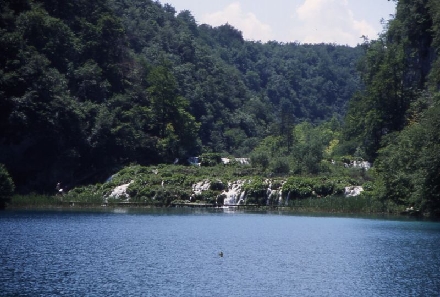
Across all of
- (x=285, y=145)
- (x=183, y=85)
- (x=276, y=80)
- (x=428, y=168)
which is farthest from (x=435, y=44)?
(x=276, y=80)

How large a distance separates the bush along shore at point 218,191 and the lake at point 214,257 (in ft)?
40.2

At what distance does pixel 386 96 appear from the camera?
285 feet

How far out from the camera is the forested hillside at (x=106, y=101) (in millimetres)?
79375

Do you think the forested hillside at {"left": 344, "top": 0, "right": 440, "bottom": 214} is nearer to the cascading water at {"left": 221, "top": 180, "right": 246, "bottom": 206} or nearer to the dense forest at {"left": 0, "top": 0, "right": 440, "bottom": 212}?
the dense forest at {"left": 0, "top": 0, "right": 440, "bottom": 212}

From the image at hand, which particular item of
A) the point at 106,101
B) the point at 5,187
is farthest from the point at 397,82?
the point at 5,187

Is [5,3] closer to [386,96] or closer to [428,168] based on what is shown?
[386,96]

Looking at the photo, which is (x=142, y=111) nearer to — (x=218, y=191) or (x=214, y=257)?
(x=218, y=191)

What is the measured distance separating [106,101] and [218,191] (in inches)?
983

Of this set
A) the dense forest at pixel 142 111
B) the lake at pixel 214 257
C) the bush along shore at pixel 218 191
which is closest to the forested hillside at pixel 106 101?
the dense forest at pixel 142 111

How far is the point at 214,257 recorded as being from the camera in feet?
119

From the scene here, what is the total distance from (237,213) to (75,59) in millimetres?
40431

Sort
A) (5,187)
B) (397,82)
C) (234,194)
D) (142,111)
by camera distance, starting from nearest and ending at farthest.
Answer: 1. (5,187)
2. (234,194)
3. (397,82)
4. (142,111)

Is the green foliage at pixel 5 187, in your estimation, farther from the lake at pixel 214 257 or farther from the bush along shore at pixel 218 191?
the lake at pixel 214 257

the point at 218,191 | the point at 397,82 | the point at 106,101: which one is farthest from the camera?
the point at 106,101
